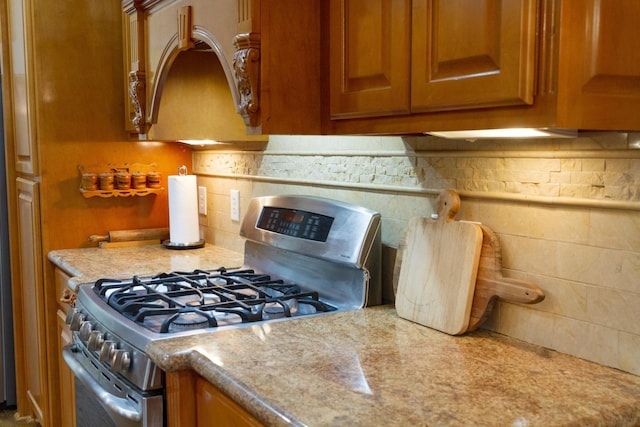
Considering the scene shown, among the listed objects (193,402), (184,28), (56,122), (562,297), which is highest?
(184,28)

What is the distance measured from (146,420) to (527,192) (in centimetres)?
100

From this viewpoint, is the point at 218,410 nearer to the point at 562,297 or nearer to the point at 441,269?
the point at 441,269

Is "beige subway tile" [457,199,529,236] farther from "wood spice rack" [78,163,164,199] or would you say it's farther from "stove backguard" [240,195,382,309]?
"wood spice rack" [78,163,164,199]

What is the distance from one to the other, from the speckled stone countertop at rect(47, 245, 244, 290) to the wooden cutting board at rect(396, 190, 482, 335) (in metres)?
0.94

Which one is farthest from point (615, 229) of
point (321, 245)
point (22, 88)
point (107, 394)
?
point (22, 88)

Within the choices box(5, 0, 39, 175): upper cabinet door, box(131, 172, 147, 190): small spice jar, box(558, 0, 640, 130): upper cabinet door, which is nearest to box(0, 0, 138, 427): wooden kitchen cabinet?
box(5, 0, 39, 175): upper cabinet door

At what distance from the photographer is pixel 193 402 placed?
148 centimetres

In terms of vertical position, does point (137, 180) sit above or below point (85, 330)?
above

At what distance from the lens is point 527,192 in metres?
1.45

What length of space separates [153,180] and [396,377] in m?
1.96

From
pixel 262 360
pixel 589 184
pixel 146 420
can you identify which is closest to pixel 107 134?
pixel 146 420

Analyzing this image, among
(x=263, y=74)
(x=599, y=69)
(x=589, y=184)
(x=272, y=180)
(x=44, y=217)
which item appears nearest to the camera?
(x=599, y=69)

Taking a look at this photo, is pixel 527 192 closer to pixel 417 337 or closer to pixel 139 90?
pixel 417 337

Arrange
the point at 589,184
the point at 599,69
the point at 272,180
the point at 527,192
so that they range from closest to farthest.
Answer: the point at 599,69
the point at 589,184
the point at 527,192
the point at 272,180
